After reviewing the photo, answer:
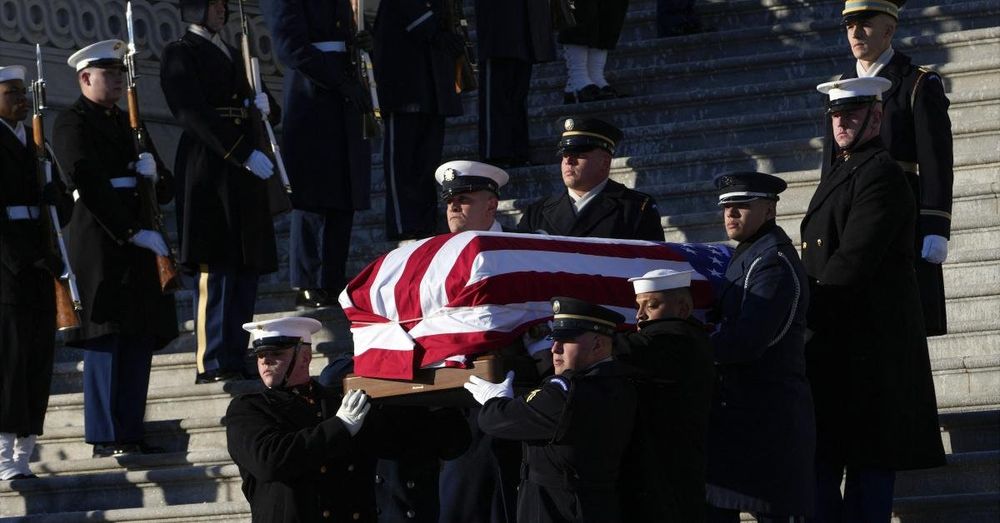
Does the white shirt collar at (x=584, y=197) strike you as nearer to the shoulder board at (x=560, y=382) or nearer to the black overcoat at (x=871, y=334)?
the black overcoat at (x=871, y=334)

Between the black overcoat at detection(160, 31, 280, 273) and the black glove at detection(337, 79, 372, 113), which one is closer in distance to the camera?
the black overcoat at detection(160, 31, 280, 273)

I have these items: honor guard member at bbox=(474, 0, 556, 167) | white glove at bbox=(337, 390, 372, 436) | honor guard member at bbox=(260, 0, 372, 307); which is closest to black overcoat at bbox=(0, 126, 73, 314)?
honor guard member at bbox=(260, 0, 372, 307)

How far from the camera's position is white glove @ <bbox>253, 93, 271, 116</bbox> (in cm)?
1154

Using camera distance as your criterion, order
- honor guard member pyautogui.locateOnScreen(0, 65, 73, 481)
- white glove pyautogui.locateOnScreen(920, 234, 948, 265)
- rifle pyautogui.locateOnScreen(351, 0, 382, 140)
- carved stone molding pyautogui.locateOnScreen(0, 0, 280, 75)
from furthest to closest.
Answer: carved stone molding pyautogui.locateOnScreen(0, 0, 280, 75), rifle pyautogui.locateOnScreen(351, 0, 382, 140), honor guard member pyautogui.locateOnScreen(0, 65, 73, 481), white glove pyautogui.locateOnScreen(920, 234, 948, 265)

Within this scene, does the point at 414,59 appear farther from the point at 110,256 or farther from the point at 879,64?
the point at 879,64

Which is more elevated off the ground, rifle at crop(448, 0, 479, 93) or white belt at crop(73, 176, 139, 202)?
rifle at crop(448, 0, 479, 93)

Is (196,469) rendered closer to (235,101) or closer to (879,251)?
(235,101)

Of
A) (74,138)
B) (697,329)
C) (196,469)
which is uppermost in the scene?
(74,138)

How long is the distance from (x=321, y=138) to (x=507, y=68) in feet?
4.88

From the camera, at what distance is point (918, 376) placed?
28.7ft

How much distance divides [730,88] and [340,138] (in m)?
2.52

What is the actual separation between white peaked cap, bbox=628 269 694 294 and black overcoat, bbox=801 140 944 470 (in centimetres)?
92

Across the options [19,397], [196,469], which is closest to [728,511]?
[196,469]

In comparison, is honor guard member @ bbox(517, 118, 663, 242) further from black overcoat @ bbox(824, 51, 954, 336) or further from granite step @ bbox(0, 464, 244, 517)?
granite step @ bbox(0, 464, 244, 517)
